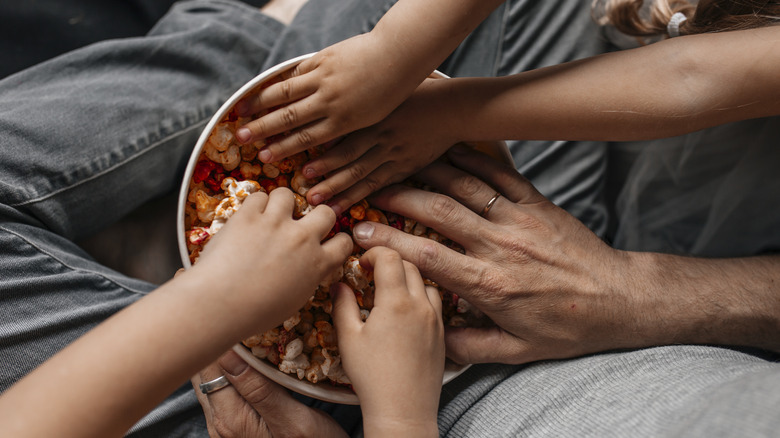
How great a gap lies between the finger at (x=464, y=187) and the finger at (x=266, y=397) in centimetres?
33

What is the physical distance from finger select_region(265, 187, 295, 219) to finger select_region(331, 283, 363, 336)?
0.11 meters

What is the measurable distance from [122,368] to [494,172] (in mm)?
462

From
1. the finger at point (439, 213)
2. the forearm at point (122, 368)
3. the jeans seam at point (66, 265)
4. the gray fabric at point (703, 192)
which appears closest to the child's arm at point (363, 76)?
the finger at point (439, 213)

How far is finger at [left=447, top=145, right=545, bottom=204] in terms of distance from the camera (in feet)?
2.10

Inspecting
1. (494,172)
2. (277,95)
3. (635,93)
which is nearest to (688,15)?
(635,93)

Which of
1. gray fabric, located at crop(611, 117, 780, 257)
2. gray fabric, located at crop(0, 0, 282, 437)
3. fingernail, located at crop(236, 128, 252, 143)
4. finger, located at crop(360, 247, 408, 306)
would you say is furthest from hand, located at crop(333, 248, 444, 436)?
gray fabric, located at crop(611, 117, 780, 257)

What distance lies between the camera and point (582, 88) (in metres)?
0.57

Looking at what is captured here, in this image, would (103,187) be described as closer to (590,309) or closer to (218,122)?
(218,122)

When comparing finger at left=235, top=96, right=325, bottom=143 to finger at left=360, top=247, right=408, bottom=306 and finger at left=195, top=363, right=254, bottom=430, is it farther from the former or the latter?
finger at left=195, top=363, right=254, bottom=430

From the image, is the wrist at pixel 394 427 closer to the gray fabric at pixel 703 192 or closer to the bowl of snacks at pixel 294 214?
the bowl of snacks at pixel 294 214

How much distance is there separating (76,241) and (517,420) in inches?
26.6

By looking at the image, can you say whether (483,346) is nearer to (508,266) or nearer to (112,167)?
(508,266)

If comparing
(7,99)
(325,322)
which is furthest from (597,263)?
(7,99)

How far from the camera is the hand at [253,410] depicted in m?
0.61
